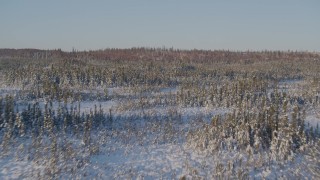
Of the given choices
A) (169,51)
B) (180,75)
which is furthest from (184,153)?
(169,51)

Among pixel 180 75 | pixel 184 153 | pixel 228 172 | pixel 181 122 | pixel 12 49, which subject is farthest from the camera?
pixel 12 49

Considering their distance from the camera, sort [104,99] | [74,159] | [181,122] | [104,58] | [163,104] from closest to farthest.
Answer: [74,159], [181,122], [163,104], [104,99], [104,58]

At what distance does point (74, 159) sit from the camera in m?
16.0

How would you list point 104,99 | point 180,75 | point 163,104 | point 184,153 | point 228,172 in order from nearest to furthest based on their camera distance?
point 228,172
point 184,153
point 163,104
point 104,99
point 180,75

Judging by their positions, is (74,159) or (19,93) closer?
(74,159)

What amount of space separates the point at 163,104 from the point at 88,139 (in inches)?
597

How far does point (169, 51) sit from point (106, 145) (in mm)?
94693

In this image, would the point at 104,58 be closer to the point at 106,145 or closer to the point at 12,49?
the point at 12,49

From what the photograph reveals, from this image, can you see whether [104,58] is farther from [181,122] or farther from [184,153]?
[184,153]

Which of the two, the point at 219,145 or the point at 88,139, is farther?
the point at 88,139

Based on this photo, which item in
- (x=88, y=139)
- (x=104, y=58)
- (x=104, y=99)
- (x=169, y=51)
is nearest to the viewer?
(x=88, y=139)

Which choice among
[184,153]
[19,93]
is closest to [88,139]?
[184,153]

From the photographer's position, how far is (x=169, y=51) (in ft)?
371

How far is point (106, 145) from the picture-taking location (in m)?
20.0
